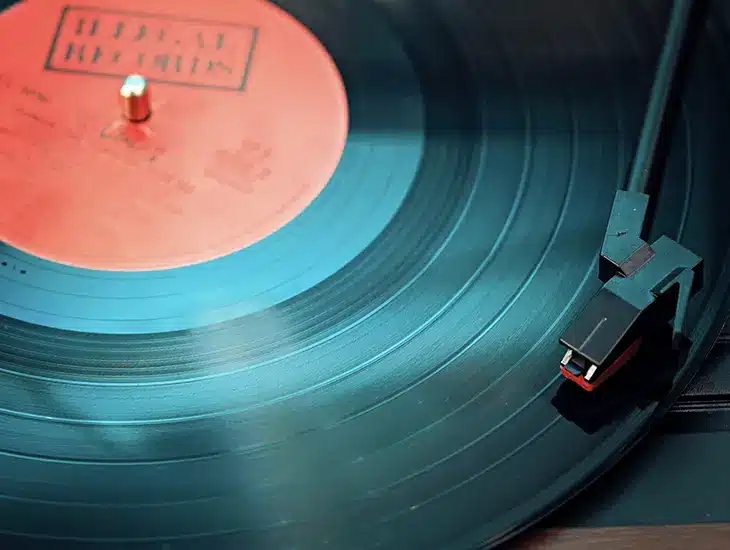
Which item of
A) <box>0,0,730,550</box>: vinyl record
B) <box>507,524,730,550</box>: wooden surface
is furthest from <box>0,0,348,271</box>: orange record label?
<box>507,524,730,550</box>: wooden surface

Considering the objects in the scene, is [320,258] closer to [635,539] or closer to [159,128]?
[159,128]

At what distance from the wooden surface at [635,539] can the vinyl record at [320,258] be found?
0.09ft

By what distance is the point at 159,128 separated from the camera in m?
1.13

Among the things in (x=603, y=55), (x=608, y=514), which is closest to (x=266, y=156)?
(x=603, y=55)

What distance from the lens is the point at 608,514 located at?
2.73ft

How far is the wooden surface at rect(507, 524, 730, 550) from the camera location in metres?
0.82

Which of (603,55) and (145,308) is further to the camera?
(603,55)

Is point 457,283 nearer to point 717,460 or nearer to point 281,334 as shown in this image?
point 281,334

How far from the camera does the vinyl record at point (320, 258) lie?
836 millimetres

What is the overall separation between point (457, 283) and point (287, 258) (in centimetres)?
17

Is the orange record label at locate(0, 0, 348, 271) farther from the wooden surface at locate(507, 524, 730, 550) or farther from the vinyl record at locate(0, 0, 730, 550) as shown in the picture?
the wooden surface at locate(507, 524, 730, 550)

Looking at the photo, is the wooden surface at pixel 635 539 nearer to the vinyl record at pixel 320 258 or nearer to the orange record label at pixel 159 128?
the vinyl record at pixel 320 258

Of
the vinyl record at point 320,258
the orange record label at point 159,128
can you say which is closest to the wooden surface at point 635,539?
the vinyl record at point 320,258

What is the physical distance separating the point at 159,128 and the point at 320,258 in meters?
0.27
